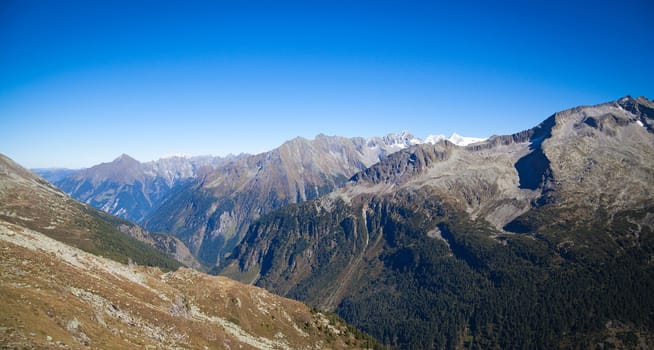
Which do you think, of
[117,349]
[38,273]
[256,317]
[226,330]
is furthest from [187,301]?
[117,349]

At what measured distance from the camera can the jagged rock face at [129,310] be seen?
48625mm

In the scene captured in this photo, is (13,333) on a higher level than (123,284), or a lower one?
higher

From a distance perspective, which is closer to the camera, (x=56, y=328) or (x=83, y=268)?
(x=56, y=328)

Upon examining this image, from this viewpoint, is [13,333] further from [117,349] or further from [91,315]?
[91,315]

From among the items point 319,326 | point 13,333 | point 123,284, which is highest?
point 13,333

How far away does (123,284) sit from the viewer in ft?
282

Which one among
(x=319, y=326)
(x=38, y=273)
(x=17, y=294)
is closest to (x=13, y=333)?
(x=17, y=294)

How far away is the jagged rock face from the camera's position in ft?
160

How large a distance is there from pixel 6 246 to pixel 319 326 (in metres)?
87.6

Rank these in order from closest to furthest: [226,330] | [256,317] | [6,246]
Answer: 1. [6,246]
2. [226,330]
3. [256,317]

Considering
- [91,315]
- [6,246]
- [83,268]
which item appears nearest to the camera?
[91,315]

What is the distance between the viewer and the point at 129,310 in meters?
69.9

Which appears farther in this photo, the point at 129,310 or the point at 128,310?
the point at 129,310

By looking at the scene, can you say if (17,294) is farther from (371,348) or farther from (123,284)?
(371,348)
